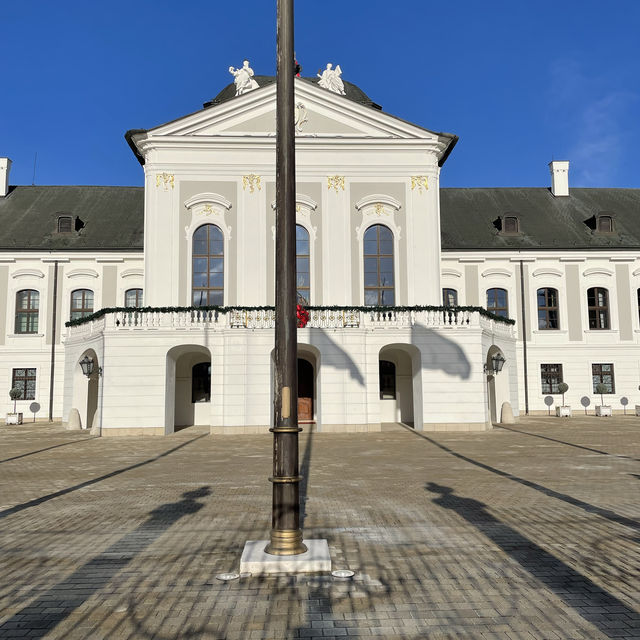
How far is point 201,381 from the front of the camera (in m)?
27.0

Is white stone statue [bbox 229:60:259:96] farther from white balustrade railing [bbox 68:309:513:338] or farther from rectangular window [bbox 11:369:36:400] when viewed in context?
rectangular window [bbox 11:369:36:400]

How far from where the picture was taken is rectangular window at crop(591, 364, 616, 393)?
34.4 meters

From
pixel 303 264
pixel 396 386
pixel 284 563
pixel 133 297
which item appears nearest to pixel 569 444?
pixel 396 386

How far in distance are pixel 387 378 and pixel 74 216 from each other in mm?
20845

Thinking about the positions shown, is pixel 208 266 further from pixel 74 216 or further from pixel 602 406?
pixel 602 406

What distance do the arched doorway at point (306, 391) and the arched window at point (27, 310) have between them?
639 inches

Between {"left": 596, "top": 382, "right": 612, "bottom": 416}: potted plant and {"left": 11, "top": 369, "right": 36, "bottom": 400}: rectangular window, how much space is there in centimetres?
3040

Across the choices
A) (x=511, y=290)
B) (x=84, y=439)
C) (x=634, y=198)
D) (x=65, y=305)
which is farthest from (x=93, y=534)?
(x=634, y=198)

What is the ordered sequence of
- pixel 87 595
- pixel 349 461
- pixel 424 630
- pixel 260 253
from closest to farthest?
pixel 424 630 → pixel 87 595 → pixel 349 461 → pixel 260 253

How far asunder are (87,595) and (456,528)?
4.44 metres

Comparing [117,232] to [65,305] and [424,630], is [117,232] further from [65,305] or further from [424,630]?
[424,630]

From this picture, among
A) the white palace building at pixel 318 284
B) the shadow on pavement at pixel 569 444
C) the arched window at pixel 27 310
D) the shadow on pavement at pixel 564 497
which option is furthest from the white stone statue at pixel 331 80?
the shadow on pavement at pixel 564 497

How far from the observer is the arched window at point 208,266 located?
2692cm

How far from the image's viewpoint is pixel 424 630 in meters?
4.49
